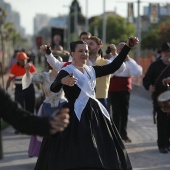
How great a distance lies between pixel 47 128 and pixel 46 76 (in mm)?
5207

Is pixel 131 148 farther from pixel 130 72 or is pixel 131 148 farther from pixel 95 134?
pixel 95 134

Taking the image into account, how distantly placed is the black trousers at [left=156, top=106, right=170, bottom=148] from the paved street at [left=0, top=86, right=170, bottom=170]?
0.20 metres

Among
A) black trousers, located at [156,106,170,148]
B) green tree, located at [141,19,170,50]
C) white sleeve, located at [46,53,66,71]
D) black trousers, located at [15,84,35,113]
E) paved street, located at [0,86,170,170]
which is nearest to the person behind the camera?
white sleeve, located at [46,53,66,71]

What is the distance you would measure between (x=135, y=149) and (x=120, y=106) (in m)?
1.17

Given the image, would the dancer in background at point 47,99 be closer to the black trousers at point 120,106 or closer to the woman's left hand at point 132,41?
the black trousers at point 120,106

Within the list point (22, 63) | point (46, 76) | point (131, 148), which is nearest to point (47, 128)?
point (46, 76)

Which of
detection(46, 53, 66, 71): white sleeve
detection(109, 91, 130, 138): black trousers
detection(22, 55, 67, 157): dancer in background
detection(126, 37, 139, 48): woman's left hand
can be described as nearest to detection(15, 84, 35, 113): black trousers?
detection(109, 91, 130, 138): black trousers

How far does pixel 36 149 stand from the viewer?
30.3ft

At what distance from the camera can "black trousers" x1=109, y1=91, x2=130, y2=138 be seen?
1105cm

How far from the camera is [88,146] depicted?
21.0 ft

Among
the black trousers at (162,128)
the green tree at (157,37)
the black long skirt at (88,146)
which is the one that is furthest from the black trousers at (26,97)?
the green tree at (157,37)

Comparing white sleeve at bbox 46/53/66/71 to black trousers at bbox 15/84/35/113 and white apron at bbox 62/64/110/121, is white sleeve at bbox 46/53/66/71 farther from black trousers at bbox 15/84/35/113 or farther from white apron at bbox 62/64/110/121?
black trousers at bbox 15/84/35/113

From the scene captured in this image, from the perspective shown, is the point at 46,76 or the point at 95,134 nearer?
the point at 95,134

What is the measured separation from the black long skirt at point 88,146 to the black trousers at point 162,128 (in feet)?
10.7
